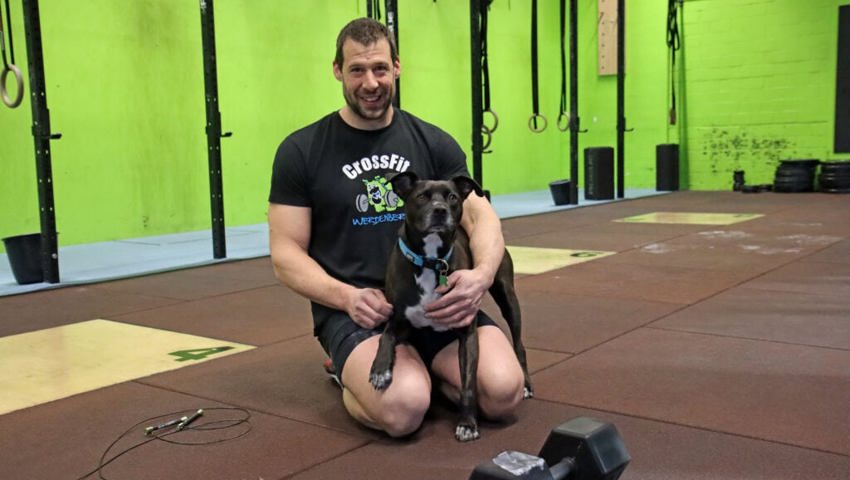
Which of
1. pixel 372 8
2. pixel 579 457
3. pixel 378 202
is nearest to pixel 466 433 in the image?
pixel 378 202

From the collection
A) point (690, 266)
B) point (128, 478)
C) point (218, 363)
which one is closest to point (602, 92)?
point (690, 266)

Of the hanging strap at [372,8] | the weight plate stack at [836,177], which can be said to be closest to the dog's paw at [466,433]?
the hanging strap at [372,8]

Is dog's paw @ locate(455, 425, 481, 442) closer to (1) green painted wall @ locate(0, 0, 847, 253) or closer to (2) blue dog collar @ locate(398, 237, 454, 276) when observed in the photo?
(2) blue dog collar @ locate(398, 237, 454, 276)

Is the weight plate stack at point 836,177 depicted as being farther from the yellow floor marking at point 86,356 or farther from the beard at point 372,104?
the beard at point 372,104

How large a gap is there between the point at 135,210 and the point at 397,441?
547cm

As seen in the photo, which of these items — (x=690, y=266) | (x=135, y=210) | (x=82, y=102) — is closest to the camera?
(x=690, y=266)

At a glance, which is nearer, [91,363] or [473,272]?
[473,272]

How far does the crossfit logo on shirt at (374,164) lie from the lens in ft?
8.26

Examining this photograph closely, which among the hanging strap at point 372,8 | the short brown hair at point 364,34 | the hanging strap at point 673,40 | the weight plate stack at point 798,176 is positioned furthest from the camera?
Result: the hanging strap at point 673,40

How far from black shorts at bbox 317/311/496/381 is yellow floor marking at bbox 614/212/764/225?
18.0 feet

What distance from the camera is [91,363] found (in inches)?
126

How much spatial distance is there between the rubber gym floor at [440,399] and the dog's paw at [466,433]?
3 centimetres

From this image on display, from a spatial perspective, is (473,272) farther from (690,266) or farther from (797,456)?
(690,266)

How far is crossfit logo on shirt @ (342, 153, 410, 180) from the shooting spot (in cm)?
252
